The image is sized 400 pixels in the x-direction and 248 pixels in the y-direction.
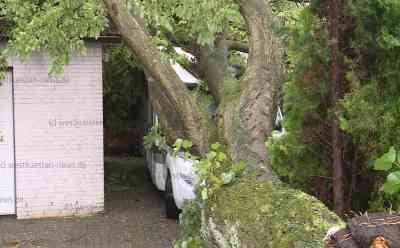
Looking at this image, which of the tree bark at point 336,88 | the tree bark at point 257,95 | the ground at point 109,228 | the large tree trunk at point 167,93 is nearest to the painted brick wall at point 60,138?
the ground at point 109,228

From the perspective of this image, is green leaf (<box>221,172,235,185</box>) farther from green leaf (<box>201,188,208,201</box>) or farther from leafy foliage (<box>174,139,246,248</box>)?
green leaf (<box>201,188,208,201</box>)

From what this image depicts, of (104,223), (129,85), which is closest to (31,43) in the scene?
(104,223)

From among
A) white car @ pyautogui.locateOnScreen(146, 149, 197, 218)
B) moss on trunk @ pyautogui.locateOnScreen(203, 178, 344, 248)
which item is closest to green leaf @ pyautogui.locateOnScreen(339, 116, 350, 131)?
moss on trunk @ pyautogui.locateOnScreen(203, 178, 344, 248)

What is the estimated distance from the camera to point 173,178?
10.4 m

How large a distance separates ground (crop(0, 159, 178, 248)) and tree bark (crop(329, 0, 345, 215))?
5.14 metres

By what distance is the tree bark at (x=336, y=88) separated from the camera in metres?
4.21

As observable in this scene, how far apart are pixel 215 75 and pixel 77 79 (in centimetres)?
329

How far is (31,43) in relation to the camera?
8383 mm

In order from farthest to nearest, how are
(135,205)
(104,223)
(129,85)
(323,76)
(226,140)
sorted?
(129,85) < (135,205) < (104,223) < (226,140) < (323,76)

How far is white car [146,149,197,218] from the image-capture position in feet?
32.2

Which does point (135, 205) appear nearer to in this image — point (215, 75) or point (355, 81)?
point (215, 75)

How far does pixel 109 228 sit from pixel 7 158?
2.13m

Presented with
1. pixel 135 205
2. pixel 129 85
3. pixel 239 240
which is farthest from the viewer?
pixel 129 85

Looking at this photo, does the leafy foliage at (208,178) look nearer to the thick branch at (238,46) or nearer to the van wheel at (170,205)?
the van wheel at (170,205)
